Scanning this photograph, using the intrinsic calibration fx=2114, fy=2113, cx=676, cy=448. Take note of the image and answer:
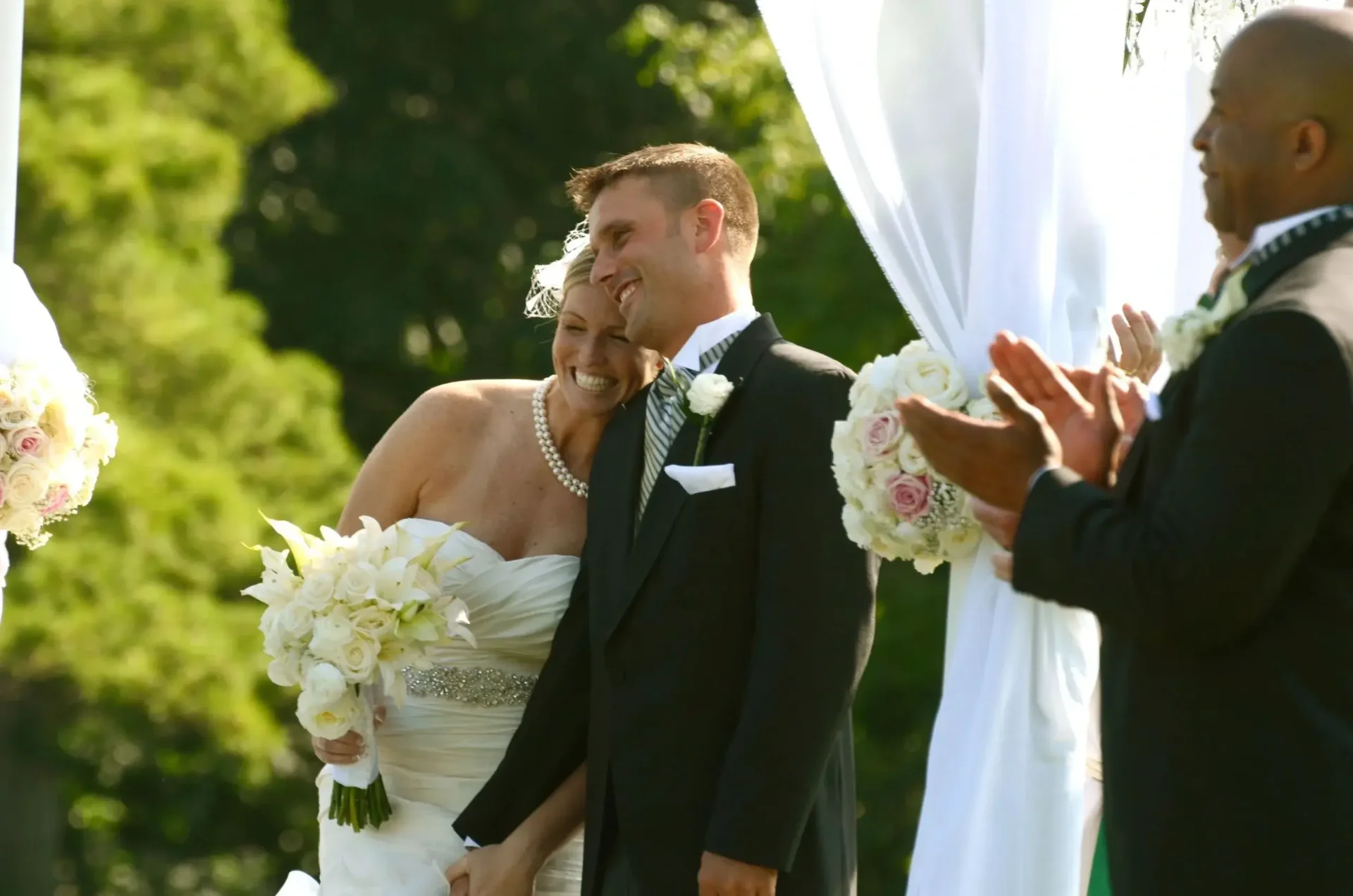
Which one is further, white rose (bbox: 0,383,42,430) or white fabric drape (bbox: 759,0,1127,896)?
white rose (bbox: 0,383,42,430)

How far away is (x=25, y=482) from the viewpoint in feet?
13.9

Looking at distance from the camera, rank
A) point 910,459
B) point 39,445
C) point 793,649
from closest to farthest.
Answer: point 910,459
point 793,649
point 39,445

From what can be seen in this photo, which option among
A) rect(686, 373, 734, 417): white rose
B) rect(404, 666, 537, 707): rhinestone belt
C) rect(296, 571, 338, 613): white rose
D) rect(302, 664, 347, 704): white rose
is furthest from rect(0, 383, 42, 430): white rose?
rect(686, 373, 734, 417): white rose

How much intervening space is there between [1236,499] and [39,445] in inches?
106

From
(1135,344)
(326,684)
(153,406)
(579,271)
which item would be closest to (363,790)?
(326,684)

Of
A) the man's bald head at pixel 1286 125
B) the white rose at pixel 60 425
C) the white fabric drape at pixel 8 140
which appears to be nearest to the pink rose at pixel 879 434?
the man's bald head at pixel 1286 125

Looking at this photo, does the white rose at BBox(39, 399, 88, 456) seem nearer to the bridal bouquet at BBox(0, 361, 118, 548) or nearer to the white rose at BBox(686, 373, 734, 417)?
the bridal bouquet at BBox(0, 361, 118, 548)

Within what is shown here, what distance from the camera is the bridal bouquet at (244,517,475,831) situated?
4098 mm

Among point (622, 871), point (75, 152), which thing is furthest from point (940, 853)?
point (75, 152)

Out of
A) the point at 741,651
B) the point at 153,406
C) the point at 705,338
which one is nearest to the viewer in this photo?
the point at 741,651

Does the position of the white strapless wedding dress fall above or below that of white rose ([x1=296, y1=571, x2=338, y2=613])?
below

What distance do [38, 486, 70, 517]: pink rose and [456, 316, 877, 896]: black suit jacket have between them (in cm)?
121

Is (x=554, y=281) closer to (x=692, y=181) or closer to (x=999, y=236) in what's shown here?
(x=692, y=181)

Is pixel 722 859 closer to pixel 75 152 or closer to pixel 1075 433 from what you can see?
pixel 1075 433
